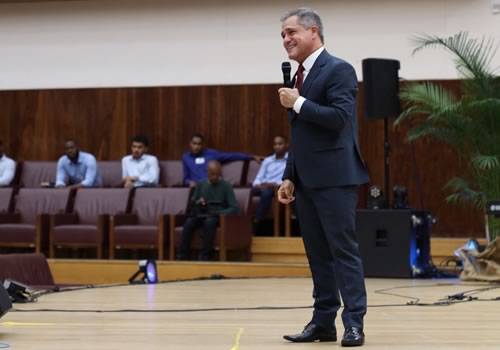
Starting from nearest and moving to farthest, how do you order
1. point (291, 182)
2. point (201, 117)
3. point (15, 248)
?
point (291, 182) < point (15, 248) < point (201, 117)

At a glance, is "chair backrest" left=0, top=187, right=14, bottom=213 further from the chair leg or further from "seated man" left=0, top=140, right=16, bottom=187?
the chair leg

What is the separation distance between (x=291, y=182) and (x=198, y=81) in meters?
7.29

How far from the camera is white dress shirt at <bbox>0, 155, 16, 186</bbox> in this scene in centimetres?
1033

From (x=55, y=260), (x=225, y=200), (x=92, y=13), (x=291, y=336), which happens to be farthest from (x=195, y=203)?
(x=291, y=336)

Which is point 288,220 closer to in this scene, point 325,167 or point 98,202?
point 98,202

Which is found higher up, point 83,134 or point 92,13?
point 92,13

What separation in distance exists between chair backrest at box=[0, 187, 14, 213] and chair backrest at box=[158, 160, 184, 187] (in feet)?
5.34

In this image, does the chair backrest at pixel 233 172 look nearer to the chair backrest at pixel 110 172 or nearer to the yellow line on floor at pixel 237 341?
the chair backrest at pixel 110 172

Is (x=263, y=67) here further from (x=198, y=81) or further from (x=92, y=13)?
(x=92, y=13)

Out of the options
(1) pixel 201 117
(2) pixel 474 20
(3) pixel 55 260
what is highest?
(2) pixel 474 20

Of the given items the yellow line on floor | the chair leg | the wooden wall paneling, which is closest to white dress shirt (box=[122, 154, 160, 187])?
the wooden wall paneling

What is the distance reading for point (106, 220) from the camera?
9.17 metres

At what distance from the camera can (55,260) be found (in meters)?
8.72

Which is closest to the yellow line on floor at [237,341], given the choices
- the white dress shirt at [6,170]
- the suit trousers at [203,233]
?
the suit trousers at [203,233]
